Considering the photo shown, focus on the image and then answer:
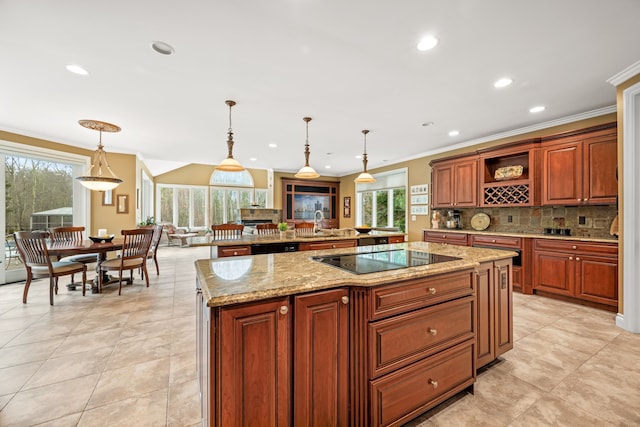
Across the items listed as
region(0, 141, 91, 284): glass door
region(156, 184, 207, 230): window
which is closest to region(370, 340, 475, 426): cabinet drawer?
region(0, 141, 91, 284): glass door

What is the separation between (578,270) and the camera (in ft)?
10.9

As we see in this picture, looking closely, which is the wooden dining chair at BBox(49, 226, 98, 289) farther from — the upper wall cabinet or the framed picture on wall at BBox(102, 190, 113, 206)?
the upper wall cabinet

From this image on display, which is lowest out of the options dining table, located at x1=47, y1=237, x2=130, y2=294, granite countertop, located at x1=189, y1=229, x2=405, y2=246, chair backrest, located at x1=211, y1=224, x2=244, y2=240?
dining table, located at x1=47, y1=237, x2=130, y2=294

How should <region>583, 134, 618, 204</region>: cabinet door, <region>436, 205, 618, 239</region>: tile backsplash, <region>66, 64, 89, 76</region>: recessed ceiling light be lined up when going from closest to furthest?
1. <region>66, 64, 89, 76</region>: recessed ceiling light
2. <region>583, 134, 618, 204</region>: cabinet door
3. <region>436, 205, 618, 239</region>: tile backsplash

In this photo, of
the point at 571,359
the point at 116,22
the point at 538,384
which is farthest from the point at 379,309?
the point at 116,22

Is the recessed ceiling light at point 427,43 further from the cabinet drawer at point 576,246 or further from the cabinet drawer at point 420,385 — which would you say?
the cabinet drawer at point 576,246

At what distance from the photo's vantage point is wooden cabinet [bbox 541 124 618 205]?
3240 mm

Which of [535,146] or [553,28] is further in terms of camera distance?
[535,146]

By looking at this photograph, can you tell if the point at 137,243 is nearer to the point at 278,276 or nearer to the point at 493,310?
the point at 278,276

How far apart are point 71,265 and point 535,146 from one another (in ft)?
22.5

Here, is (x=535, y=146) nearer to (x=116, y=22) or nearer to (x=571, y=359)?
(x=571, y=359)

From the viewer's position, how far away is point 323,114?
3770 mm

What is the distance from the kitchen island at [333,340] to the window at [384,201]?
5.21 metres

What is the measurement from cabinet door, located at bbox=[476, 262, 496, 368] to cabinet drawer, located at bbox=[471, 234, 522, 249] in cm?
253
